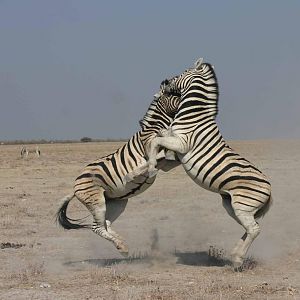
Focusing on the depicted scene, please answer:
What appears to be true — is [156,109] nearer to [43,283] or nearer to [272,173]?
[43,283]

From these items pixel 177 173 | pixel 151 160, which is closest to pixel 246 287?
pixel 151 160

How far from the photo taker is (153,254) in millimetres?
10789

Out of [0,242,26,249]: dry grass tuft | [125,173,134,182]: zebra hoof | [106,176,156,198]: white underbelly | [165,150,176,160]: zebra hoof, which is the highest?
[165,150,176,160]: zebra hoof

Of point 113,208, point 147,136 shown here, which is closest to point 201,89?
point 147,136

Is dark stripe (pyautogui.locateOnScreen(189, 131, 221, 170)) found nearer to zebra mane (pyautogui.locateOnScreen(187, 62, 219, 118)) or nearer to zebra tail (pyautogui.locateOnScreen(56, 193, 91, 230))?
zebra mane (pyautogui.locateOnScreen(187, 62, 219, 118))

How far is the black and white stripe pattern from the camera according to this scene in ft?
30.5

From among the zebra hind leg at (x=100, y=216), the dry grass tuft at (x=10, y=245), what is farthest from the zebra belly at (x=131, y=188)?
the dry grass tuft at (x=10, y=245)

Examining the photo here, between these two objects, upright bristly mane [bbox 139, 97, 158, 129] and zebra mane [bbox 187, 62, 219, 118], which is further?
upright bristly mane [bbox 139, 97, 158, 129]

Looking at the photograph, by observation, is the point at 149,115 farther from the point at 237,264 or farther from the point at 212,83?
the point at 237,264

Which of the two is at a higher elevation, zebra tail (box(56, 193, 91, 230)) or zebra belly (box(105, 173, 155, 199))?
zebra belly (box(105, 173, 155, 199))

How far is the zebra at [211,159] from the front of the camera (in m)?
9.31

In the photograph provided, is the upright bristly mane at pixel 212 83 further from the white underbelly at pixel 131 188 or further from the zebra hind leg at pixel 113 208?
the zebra hind leg at pixel 113 208

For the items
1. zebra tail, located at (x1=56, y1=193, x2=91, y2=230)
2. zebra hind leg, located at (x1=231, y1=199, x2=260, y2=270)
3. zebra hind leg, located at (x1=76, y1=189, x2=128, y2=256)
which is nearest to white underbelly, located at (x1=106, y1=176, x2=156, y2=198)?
zebra hind leg, located at (x1=76, y1=189, x2=128, y2=256)

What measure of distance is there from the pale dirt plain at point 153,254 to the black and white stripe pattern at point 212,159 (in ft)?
2.72
